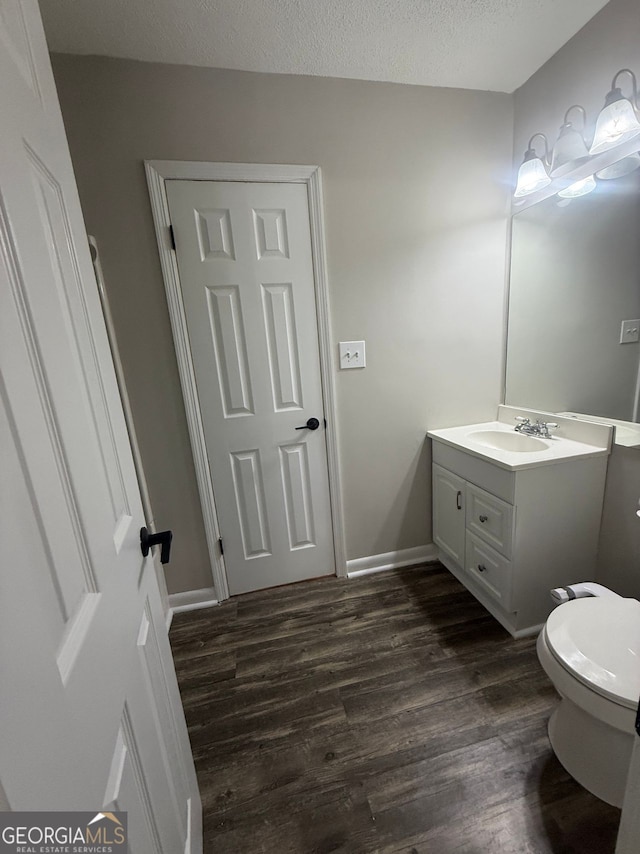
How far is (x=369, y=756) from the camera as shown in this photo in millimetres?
1129

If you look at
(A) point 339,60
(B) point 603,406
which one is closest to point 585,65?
(A) point 339,60

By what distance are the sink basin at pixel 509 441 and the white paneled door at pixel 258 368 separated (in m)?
0.91

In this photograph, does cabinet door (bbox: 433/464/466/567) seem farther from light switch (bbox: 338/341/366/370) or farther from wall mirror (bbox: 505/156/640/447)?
light switch (bbox: 338/341/366/370)

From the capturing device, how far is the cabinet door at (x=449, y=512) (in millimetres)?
1803

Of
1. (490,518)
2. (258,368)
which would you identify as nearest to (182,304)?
(258,368)

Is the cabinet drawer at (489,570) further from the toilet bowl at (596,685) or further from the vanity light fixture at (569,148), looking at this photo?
the vanity light fixture at (569,148)

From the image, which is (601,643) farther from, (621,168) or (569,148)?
(569,148)

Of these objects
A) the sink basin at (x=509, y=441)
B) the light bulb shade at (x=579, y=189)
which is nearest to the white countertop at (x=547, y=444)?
the sink basin at (x=509, y=441)

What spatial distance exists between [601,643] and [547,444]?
35.1 inches

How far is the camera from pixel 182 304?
158cm

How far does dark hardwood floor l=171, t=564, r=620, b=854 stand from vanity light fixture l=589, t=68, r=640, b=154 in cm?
212
